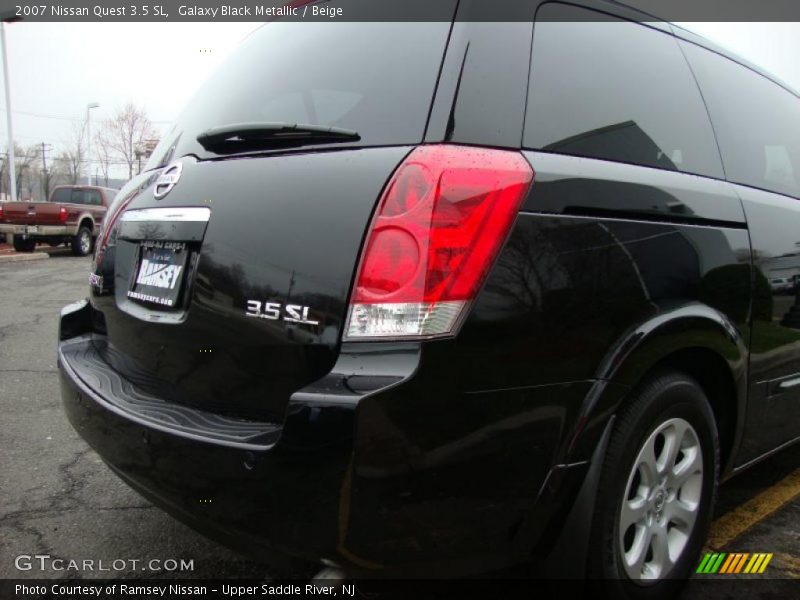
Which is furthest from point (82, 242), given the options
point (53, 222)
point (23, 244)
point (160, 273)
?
point (160, 273)

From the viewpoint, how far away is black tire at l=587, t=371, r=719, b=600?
5.56 ft

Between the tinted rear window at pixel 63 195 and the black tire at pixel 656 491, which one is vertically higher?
the tinted rear window at pixel 63 195

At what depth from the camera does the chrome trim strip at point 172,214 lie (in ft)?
5.86


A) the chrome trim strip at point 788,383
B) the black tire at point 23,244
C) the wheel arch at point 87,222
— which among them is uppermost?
the chrome trim strip at point 788,383

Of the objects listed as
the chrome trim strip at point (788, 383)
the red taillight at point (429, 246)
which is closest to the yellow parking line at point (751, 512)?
the chrome trim strip at point (788, 383)

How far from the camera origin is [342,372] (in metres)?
1.43

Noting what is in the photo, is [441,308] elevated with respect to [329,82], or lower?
lower

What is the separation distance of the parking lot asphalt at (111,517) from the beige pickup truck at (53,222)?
12683 mm

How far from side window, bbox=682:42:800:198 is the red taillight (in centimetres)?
131

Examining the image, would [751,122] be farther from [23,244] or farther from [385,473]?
[23,244]

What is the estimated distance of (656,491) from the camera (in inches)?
74.6

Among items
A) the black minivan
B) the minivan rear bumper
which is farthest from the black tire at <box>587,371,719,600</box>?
the minivan rear bumper

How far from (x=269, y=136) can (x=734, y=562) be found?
7.26ft

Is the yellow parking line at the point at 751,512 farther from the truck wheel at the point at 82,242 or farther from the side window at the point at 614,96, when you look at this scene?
the truck wheel at the point at 82,242
